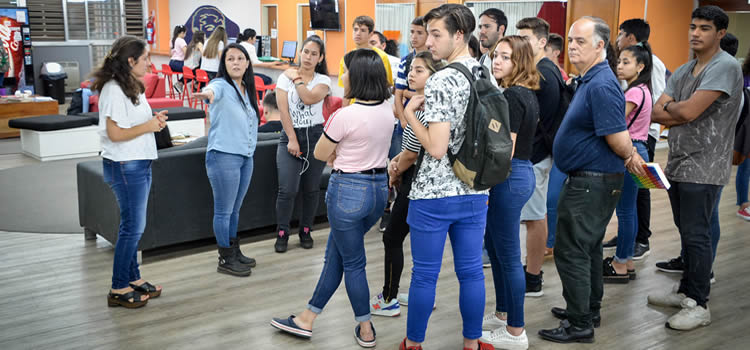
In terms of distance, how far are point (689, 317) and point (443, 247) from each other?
172cm

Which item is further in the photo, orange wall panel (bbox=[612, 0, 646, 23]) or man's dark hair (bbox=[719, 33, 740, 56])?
orange wall panel (bbox=[612, 0, 646, 23])

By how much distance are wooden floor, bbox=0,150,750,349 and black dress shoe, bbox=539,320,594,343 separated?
0.04 metres

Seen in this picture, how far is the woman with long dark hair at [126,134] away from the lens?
3535 mm

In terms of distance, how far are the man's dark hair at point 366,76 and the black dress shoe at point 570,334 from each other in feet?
5.07

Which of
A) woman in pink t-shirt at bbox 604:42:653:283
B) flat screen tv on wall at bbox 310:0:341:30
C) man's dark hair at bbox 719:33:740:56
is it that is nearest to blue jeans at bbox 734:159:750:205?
man's dark hair at bbox 719:33:740:56

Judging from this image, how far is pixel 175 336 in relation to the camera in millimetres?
3471

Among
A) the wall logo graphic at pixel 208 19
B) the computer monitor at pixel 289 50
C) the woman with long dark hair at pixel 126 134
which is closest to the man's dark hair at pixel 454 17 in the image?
the woman with long dark hair at pixel 126 134

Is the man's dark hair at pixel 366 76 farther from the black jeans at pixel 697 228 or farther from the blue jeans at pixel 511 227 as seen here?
the black jeans at pixel 697 228

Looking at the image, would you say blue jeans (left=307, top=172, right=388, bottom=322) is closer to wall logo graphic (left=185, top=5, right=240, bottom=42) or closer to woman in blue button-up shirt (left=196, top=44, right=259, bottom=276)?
Result: woman in blue button-up shirt (left=196, top=44, right=259, bottom=276)

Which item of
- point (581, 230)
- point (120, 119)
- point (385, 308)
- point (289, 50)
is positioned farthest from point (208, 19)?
point (581, 230)

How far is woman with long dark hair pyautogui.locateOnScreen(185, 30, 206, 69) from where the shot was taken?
12.4 metres

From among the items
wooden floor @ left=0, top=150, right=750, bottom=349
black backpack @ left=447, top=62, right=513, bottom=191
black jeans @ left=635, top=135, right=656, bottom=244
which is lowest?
wooden floor @ left=0, top=150, right=750, bottom=349

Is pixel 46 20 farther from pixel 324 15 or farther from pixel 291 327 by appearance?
pixel 291 327

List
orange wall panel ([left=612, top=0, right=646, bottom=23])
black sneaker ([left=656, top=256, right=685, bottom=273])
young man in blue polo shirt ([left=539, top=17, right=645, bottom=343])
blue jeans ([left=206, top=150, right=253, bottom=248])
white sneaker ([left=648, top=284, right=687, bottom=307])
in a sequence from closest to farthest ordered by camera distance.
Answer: young man in blue polo shirt ([left=539, top=17, right=645, bottom=343]), white sneaker ([left=648, top=284, right=687, bottom=307]), blue jeans ([left=206, top=150, right=253, bottom=248]), black sneaker ([left=656, top=256, right=685, bottom=273]), orange wall panel ([left=612, top=0, right=646, bottom=23])
